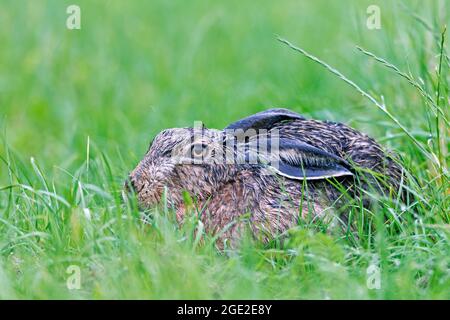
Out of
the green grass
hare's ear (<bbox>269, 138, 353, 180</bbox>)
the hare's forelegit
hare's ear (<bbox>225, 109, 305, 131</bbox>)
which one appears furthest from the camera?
hare's ear (<bbox>225, 109, 305, 131</bbox>)

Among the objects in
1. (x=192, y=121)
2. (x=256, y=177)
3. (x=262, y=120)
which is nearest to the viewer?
(x=256, y=177)

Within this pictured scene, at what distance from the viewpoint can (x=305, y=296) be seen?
446cm

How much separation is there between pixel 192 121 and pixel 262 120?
2486mm

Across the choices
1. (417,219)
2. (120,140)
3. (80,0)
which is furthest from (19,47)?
(417,219)

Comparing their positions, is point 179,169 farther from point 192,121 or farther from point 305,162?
point 192,121

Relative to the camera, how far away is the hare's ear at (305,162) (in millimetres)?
5395

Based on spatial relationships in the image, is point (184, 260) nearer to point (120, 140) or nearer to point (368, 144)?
point (368, 144)

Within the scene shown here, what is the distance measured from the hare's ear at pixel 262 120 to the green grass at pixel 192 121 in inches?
20.5

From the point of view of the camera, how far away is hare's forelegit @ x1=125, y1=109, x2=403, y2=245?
5.28 metres

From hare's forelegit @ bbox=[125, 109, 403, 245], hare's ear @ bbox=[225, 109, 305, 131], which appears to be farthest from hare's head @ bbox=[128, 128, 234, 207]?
hare's ear @ bbox=[225, 109, 305, 131]

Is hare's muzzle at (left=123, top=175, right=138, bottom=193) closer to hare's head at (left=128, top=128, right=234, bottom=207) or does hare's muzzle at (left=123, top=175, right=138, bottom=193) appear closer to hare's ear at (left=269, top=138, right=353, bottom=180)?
hare's head at (left=128, top=128, right=234, bottom=207)

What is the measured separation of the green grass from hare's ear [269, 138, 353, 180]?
32 cm

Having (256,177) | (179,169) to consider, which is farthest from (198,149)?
(256,177)

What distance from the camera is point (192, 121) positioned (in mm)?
8273
